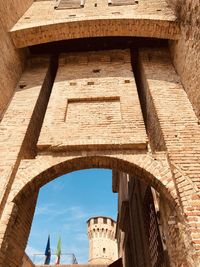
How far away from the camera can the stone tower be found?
93.1 feet

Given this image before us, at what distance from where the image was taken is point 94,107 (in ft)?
17.6

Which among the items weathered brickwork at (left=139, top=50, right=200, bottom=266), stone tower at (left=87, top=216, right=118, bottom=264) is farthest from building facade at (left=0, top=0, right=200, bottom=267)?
stone tower at (left=87, top=216, right=118, bottom=264)

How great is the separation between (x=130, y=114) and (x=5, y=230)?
3069mm

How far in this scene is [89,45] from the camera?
7.18 metres

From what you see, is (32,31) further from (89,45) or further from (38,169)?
(38,169)

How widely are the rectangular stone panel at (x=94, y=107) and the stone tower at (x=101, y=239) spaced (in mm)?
26201

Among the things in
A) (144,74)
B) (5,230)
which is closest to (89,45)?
(144,74)

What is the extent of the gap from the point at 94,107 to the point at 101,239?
91.6 ft

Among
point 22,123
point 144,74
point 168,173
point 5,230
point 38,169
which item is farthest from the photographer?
point 144,74

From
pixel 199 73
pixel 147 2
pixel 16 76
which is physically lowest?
pixel 199 73

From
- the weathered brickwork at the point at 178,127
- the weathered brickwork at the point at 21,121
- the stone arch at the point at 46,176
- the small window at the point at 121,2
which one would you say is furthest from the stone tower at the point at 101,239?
the small window at the point at 121,2

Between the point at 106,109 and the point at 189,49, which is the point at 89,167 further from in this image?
the point at 189,49

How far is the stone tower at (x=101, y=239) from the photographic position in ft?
93.1

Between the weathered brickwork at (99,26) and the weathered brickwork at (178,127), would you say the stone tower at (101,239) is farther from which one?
the weathered brickwork at (99,26)
